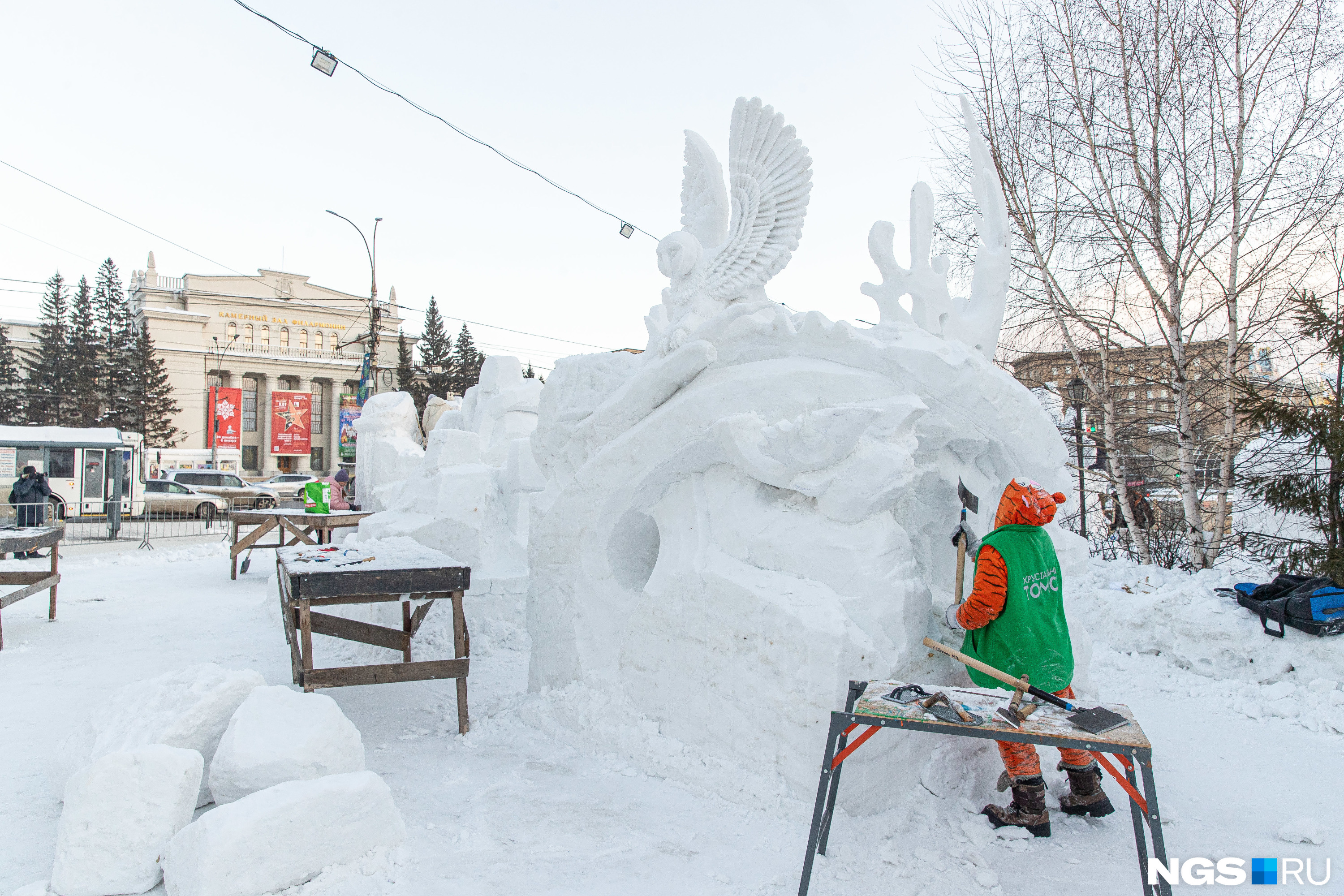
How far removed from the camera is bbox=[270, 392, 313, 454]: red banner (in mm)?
37500

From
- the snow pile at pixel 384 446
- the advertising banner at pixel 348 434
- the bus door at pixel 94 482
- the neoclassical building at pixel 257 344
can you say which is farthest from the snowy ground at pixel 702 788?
the neoclassical building at pixel 257 344

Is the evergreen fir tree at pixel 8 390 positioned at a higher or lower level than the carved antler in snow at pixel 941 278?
higher

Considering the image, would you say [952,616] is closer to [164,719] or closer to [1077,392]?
[164,719]

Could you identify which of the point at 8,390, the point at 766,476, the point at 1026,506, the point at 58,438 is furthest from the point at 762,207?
the point at 8,390

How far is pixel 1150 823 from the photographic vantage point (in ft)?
7.31

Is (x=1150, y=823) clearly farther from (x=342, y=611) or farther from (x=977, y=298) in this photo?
(x=342, y=611)

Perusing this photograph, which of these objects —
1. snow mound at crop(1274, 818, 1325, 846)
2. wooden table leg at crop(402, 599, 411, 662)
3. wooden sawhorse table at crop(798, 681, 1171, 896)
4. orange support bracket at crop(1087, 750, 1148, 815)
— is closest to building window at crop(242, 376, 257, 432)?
wooden table leg at crop(402, 599, 411, 662)

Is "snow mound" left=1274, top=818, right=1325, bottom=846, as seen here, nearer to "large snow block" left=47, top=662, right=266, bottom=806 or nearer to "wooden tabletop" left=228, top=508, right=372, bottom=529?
"large snow block" left=47, top=662, right=266, bottom=806

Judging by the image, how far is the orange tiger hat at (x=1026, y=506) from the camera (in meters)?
3.34

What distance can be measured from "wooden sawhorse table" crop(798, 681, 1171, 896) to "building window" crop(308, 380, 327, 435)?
46071mm

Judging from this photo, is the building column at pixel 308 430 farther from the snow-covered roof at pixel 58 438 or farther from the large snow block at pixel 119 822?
the large snow block at pixel 119 822

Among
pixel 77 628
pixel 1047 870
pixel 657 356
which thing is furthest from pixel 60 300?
pixel 1047 870

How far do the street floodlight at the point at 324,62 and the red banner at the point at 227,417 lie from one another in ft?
101

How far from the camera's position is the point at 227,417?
114 ft
